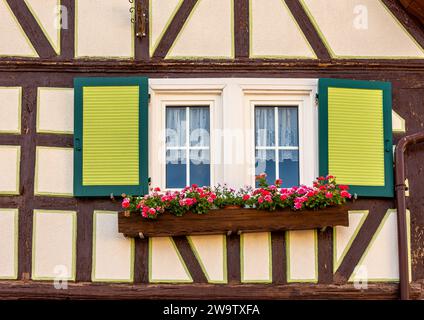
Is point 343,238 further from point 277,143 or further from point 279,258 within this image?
point 277,143

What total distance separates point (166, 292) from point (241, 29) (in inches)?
104

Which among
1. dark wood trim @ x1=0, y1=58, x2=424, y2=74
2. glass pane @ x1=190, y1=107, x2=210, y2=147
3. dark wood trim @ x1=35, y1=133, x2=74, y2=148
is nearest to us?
dark wood trim @ x1=35, y1=133, x2=74, y2=148

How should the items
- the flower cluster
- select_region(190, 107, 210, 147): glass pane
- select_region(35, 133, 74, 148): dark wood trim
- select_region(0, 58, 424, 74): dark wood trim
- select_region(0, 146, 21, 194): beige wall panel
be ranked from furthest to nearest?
select_region(190, 107, 210, 147): glass pane, select_region(0, 58, 424, 74): dark wood trim, select_region(35, 133, 74, 148): dark wood trim, select_region(0, 146, 21, 194): beige wall panel, the flower cluster

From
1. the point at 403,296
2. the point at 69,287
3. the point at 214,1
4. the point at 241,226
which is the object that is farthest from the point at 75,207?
the point at 403,296

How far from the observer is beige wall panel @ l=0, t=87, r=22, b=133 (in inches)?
461

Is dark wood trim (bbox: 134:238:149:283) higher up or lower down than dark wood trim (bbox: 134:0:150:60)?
lower down

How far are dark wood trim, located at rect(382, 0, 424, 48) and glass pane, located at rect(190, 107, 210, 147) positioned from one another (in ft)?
6.78

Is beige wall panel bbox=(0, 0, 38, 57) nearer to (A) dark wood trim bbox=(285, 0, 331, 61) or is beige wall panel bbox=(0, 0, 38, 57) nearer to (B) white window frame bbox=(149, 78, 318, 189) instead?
(B) white window frame bbox=(149, 78, 318, 189)

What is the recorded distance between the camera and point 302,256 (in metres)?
11.5

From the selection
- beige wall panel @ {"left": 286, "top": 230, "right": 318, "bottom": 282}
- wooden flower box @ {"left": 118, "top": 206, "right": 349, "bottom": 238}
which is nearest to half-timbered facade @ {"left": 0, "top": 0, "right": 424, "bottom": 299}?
beige wall panel @ {"left": 286, "top": 230, "right": 318, "bottom": 282}

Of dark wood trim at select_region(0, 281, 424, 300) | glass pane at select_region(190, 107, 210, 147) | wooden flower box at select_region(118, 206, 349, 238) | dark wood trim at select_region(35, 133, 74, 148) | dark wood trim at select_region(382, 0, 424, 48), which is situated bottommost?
dark wood trim at select_region(0, 281, 424, 300)

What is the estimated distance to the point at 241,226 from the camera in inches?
448

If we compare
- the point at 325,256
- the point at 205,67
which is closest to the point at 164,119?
the point at 205,67

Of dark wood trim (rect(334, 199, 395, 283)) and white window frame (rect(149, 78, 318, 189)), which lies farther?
white window frame (rect(149, 78, 318, 189))
